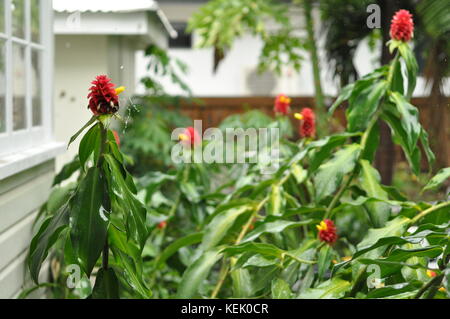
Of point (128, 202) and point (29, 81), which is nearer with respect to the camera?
point (128, 202)

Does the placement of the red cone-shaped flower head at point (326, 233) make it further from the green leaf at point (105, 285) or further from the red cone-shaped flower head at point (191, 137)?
the red cone-shaped flower head at point (191, 137)

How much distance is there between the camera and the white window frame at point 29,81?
185 cm

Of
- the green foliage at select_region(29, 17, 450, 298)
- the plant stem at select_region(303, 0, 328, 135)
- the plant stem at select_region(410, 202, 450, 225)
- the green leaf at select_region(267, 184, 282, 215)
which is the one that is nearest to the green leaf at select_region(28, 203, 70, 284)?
the green foliage at select_region(29, 17, 450, 298)

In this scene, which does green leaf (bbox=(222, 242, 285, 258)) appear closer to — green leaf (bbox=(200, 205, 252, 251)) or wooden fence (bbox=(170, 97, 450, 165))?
green leaf (bbox=(200, 205, 252, 251))

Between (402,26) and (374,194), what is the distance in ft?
1.44

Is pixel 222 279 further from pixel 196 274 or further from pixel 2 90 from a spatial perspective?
pixel 2 90

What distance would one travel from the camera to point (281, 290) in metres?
1.72

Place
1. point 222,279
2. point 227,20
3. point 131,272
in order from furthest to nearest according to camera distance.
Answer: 1. point 227,20
2. point 222,279
3. point 131,272

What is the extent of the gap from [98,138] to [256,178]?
992mm

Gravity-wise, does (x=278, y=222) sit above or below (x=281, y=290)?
above

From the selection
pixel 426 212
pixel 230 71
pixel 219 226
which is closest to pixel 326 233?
pixel 426 212
